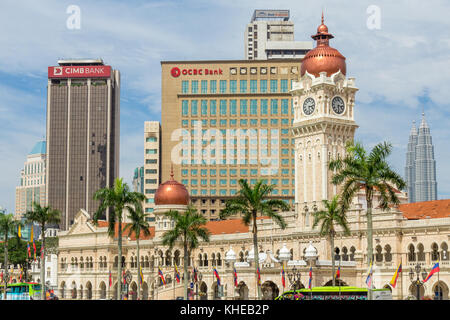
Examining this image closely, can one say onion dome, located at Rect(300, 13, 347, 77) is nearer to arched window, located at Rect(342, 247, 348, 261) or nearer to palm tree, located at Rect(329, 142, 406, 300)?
arched window, located at Rect(342, 247, 348, 261)

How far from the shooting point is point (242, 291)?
306 ft

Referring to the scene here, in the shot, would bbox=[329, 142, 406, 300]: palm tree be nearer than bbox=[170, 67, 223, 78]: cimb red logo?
Yes

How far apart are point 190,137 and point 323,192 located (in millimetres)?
85981

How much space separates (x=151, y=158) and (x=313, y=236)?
101097mm

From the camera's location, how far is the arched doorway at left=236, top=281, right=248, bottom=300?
300 ft

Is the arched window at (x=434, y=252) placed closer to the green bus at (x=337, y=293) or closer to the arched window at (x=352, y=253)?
the arched window at (x=352, y=253)

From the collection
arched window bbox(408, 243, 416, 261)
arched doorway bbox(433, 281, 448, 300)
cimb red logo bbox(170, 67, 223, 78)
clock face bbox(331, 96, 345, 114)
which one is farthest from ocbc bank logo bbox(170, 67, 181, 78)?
arched doorway bbox(433, 281, 448, 300)

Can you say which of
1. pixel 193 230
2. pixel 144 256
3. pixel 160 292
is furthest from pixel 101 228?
pixel 193 230

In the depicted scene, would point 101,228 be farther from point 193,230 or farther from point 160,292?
point 193,230

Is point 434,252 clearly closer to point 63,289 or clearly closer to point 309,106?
point 309,106

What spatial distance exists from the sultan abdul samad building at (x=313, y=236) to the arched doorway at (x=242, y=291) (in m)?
0.05

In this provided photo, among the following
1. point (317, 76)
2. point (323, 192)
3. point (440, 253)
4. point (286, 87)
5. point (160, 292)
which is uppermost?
point (286, 87)

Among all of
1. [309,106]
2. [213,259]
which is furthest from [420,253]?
[213,259]
